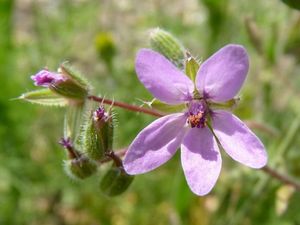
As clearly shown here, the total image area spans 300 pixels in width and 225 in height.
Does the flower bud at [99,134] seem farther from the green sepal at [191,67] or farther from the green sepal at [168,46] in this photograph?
the green sepal at [168,46]

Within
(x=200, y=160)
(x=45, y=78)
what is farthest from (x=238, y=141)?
(x=45, y=78)

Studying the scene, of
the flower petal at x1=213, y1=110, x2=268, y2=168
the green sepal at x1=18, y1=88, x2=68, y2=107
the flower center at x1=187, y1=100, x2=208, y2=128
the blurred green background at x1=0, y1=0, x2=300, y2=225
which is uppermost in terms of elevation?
the green sepal at x1=18, y1=88, x2=68, y2=107

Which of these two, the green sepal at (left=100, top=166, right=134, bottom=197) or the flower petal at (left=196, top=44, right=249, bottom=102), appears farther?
the green sepal at (left=100, top=166, right=134, bottom=197)

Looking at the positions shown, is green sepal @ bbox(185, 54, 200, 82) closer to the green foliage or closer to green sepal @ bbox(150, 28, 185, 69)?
green sepal @ bbox(150, 28, 185, 69)

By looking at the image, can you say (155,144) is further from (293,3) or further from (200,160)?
(293,3)

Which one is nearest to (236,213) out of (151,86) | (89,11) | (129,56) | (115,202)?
(115,202)

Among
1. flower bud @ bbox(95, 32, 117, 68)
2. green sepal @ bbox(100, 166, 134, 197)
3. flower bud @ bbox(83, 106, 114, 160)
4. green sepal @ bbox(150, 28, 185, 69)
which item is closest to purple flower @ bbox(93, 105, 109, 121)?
flower bud @ bbox(83, 106, 114, 160)

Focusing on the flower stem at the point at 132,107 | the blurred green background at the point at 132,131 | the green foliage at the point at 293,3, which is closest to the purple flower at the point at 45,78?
the flower stem at the point at 132,107
